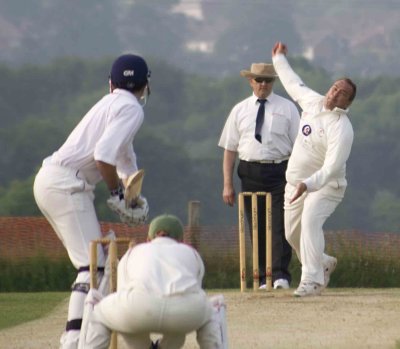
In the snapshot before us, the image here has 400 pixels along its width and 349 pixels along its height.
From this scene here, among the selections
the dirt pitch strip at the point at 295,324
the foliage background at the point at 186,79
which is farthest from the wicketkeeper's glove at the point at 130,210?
the foliage background at the point at 186,79

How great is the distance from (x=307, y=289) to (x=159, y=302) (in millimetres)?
4755

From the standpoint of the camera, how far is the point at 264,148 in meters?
15.5

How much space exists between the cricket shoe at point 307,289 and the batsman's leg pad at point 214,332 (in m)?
4.16

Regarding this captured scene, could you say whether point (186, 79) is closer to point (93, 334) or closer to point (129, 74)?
point (129, 74)

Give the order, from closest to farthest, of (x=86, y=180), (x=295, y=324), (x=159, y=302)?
(x=159, y=302) < (x=86, y=180) < (x=295, y=324)

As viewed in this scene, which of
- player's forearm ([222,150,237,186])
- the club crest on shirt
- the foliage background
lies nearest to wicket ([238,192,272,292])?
player's forearm ([222,150,237,186])

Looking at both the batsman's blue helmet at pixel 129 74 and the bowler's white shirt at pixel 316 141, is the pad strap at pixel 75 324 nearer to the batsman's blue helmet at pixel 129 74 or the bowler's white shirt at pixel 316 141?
the batsman's blue helmet at pixel 129 74

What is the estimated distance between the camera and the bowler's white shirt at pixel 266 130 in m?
15.5

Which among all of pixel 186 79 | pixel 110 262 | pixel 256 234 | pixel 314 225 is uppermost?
pixel 110 262

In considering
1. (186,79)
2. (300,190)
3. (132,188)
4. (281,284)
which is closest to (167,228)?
(132,188)

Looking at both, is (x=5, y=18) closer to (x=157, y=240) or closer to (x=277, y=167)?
(x=277, y=167)

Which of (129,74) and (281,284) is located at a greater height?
(129,74)

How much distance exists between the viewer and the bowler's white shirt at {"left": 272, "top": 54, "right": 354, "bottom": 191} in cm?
1374

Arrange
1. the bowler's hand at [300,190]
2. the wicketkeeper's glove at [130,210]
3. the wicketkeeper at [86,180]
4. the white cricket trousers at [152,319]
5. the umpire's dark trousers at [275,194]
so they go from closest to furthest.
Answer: the white cricket trousers at [152,319] < the wicketkeeper at [86,180] < the wicketkeeper's glove at [130,210] < the bowler's hand at [300,190] < the umpire's dark trousers at [275,194]
